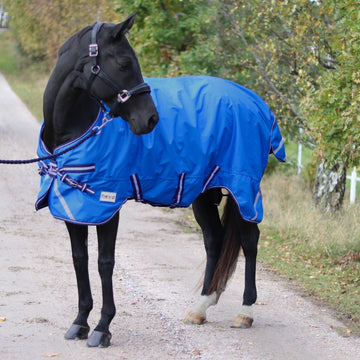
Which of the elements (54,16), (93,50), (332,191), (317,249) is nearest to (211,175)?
(93,50)

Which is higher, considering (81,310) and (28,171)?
(81,310)

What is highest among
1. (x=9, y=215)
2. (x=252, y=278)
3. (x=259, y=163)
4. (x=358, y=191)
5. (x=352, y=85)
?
(x=352, y=85)

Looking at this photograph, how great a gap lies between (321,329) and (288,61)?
5.14 meters

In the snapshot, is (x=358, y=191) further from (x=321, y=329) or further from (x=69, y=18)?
(x=69, y=18)

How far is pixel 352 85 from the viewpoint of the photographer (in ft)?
20.3

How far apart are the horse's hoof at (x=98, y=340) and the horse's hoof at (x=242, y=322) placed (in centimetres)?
114

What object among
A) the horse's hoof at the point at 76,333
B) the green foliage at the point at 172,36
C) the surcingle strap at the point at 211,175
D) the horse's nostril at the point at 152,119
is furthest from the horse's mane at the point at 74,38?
the green foliage at the point at 172,36

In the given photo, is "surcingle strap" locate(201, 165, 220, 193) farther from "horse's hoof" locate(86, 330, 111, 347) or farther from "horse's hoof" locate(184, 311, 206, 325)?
"horse's hoof" locate(86, 330, 111, 347)

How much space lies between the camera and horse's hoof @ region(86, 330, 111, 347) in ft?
13.8

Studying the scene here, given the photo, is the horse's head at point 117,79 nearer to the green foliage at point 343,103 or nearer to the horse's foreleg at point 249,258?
the horse's foreleg at point 249,258

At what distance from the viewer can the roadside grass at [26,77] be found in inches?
981

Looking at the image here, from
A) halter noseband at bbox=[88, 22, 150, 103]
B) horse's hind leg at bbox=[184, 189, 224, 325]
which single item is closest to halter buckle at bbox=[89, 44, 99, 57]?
halter noseband at bbox=[88, 22, 150, 103]

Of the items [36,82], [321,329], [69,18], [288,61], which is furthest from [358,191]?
[36,82]

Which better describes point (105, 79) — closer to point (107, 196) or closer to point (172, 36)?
point (107, 196)
